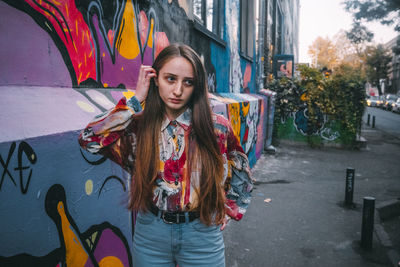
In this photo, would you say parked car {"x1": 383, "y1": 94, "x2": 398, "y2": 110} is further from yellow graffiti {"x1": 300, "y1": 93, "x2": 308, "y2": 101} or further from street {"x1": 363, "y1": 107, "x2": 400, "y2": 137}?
yellow graffiti {"x1": 300, "y1": 93, "x2": 308, "y2": 101}

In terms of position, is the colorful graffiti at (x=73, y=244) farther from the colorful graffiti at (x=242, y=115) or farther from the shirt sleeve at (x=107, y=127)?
the colorful graffiti at (x=242, y=115)

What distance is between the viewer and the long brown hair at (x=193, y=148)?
156cm

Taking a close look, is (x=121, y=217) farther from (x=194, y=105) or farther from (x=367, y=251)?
(x=367, y=251)

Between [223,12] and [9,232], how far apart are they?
5.69m

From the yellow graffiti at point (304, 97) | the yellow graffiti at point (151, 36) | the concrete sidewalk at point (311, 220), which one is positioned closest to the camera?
the yellow graffiti at point (151, 36)

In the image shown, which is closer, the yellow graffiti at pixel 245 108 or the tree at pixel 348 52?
the yellow graffiti at pixel 245 108

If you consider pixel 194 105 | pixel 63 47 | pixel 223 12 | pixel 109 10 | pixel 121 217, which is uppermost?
pixel 223 12

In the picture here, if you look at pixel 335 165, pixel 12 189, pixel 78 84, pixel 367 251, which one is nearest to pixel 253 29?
pixel 335 165

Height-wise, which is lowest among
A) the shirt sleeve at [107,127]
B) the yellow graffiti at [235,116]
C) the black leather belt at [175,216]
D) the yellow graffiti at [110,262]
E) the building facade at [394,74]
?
the yellow graffiti at [110,262]

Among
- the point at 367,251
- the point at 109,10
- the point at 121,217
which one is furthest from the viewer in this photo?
the point at 367,251

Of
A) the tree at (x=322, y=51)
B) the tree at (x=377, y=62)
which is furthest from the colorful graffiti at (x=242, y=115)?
the tree at (x=377, y=62)

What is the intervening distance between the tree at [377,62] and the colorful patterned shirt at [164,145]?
6733cm

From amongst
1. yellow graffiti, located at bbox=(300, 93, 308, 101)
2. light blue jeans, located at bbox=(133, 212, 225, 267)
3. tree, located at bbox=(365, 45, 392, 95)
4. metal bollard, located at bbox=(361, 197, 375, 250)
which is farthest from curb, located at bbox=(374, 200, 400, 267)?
tree, located at bbox=(365, 45, 392, 95)

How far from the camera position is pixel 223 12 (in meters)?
6.12
